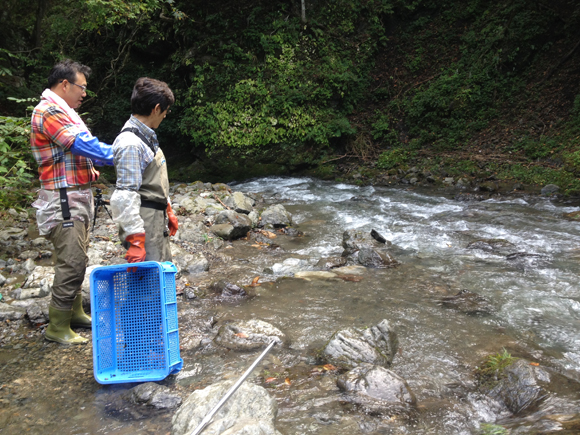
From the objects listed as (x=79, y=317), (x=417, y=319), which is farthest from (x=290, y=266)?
(x=79, y=317)

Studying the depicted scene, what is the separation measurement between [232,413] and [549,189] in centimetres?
910

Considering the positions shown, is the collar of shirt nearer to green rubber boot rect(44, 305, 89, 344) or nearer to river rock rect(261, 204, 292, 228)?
green rubber boot rect(44, 305, 89, 344)

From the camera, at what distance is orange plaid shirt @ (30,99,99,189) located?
2881 millimetres

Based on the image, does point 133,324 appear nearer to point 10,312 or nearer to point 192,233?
point 10,312

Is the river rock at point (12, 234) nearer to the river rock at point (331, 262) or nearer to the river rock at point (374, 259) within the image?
the river rock at point (331, 262)

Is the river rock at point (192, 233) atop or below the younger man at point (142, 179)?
below

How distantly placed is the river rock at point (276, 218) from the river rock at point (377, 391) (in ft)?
15.4

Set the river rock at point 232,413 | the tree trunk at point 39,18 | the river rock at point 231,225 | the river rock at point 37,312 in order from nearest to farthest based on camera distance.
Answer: the river rock at point 232,413, the river rock at point 37,312, the river rock at point 231,225, the tree trunk at point 39,18

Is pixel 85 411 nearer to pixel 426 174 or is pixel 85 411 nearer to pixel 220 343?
pixel 220 343

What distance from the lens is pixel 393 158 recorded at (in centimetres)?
1250

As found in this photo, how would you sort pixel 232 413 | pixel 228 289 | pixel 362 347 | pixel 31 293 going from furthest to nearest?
pixel 228 289 → pixel 31 293 → pixel 362 347 → pixel 232 413

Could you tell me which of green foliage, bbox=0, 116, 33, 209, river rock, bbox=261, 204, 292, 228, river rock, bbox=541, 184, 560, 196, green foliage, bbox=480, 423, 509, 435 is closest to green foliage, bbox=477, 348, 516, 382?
green foliage, bbox=480, 423, 509, 435

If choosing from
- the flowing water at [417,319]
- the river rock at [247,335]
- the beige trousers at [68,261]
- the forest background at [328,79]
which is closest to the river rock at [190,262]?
the flowing water at [417,319]

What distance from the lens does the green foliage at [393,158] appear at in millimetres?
12234
